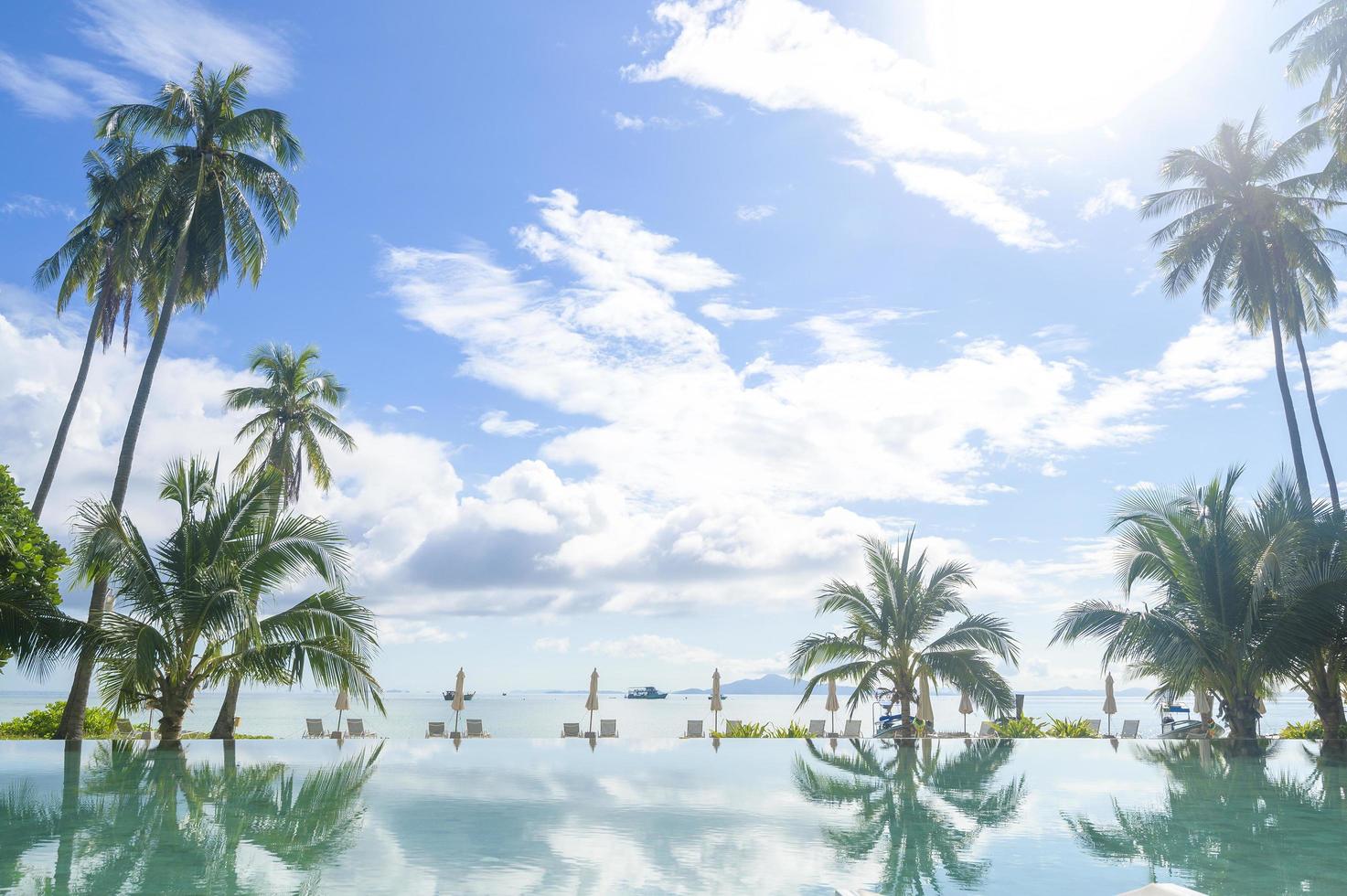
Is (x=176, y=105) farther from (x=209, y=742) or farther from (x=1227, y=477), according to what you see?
(x=1227, y=477)

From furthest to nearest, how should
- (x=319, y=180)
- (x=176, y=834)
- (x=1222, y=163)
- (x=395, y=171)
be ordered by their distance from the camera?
(x=1222, y=163) → (x=319, y=180) → (x=395, y=171) → (x=176, y=834)

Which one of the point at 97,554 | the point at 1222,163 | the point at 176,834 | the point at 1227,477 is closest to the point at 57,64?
the point at 97,554

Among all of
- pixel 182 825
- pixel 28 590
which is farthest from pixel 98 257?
pixel 182 825

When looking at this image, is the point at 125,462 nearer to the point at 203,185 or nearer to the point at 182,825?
the point at 203,185

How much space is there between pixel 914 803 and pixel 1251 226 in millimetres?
21713

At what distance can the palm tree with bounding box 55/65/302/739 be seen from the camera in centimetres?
2072

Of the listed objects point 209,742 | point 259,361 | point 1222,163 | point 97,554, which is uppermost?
point 1222,163

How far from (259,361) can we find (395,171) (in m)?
9.09

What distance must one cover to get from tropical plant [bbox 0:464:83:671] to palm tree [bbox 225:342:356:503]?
11.3 meters

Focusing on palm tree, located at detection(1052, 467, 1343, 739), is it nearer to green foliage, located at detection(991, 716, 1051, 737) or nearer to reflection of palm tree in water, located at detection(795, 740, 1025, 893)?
reflection of palm tree in water, located at detection(795, 740, 1025, 893)

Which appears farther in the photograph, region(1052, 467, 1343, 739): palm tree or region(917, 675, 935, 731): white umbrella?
region(917, 675, 935, 731): white umbrella

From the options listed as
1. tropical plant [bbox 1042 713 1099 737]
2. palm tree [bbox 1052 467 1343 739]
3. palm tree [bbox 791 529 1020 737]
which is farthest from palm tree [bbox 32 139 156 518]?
tropical plant [bbox 1042 713 1099 737]

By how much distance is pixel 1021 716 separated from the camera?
24.0m

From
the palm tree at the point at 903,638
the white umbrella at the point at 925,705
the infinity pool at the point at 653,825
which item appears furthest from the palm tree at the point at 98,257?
the white umbrella at the point at 925,705
